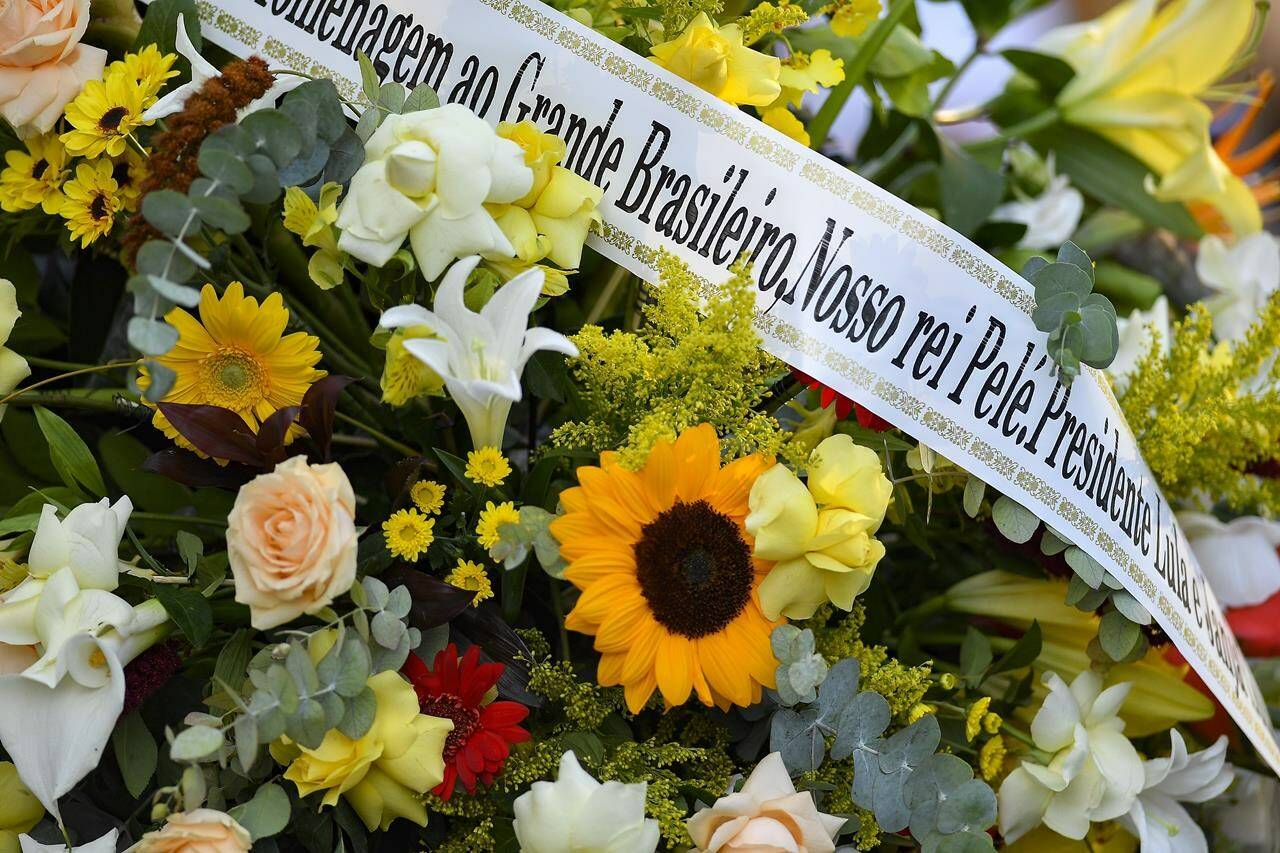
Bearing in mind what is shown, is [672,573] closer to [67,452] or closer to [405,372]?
[405,372]

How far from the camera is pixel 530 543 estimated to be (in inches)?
18.1

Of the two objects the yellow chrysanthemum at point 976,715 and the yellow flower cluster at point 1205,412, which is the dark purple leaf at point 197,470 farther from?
the yellow flower cluster at point 1205,412

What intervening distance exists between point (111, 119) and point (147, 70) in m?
0.03

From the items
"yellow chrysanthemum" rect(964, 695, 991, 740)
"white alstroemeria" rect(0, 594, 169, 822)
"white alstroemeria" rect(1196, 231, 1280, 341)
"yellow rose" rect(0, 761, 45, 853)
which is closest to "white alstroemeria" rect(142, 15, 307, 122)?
"white alstroemeria" rect(0, 594, 169, 822)

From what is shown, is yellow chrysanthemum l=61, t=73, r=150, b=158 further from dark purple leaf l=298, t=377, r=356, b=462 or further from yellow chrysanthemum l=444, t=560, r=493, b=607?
yellow chrysanthemum l=444, t=560, r=493, b=607

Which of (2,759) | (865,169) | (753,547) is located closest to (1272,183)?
(865,169)

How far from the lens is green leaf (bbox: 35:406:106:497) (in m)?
0.52

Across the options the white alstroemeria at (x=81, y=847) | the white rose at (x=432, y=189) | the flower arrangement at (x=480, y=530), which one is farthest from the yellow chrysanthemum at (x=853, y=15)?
the white alstroemeria at (x=81, y=847)

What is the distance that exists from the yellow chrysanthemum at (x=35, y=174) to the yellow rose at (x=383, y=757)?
29 centimetres

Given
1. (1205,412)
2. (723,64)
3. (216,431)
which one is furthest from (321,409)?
(1205,412)

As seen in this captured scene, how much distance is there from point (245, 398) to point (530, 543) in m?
0.16

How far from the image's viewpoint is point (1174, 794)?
1.93 ft

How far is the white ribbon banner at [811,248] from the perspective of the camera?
50 centimetres

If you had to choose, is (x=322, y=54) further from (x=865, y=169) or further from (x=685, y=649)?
(x=865, y=169)
